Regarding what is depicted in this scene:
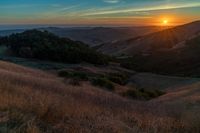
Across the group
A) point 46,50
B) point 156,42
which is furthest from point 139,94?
point 156,42

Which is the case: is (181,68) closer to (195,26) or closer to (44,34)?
(44,34)

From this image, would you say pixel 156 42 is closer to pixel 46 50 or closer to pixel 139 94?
pixel 46 50

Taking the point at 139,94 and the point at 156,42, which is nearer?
the point at 139,94

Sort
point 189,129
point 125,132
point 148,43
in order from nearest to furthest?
point 125,132, point 189,129, point 148,43

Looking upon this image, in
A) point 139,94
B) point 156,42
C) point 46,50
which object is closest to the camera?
point 139,94

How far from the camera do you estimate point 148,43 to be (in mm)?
161125

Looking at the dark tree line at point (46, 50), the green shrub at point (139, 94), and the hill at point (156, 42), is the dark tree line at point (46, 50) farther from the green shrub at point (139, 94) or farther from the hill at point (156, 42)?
the hill at point (156, 42)

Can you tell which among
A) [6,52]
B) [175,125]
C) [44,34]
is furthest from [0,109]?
[44,34]

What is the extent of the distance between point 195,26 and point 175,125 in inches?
7403

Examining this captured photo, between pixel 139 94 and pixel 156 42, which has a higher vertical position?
pixel 139 94

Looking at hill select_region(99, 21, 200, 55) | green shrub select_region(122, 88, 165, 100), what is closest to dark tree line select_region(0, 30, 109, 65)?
green shrub select_region(122, 88, 165, 100)

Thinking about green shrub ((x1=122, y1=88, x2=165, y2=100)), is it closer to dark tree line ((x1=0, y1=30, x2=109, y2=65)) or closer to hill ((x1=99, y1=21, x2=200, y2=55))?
dark tree line ((x1=0, y1=30, x2=109, y2=65))

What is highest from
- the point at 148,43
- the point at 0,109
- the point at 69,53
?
the point at 0,109

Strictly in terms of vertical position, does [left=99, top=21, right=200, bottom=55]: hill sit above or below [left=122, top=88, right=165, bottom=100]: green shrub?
below
